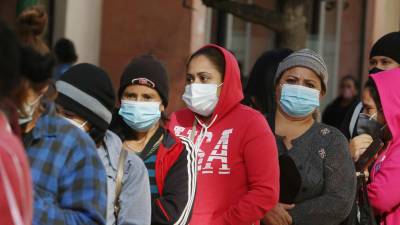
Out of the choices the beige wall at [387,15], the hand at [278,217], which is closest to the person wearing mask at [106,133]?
the hand at [278,217]

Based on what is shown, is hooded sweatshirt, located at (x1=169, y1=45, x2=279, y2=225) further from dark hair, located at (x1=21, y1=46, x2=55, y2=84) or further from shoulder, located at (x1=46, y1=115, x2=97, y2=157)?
dark hair, located at (x1=21, y1=46, x2=55, y2=84)

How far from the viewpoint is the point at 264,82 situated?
6.39 m

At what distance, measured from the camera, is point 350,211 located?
5.71 m

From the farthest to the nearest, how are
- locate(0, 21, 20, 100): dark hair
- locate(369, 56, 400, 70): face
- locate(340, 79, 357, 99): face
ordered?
1. locate(340, 79, 357, 99): face
2. locate(369, 56, 400, 70): face
3. locate(0, 21, 20, 100): dark hair

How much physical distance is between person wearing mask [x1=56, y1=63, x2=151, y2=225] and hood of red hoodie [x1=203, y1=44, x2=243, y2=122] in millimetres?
955

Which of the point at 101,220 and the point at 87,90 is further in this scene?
the point at 87,90

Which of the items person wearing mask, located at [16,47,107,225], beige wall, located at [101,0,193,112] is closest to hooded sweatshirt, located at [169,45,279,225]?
person wearing mask, located at [16,47,107,225]

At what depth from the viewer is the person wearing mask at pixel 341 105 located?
10693 mm

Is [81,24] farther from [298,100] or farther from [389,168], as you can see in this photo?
[389,168]

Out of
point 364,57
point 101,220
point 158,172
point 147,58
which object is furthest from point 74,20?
point 101,220

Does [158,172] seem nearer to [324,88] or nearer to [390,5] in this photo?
[324,88]

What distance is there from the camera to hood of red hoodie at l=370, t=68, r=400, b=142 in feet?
19.0

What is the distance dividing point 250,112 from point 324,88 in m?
0.74

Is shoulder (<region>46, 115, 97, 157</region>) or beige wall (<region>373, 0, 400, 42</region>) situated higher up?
beige wall (<region>373, 0, 400, 42</region>)
